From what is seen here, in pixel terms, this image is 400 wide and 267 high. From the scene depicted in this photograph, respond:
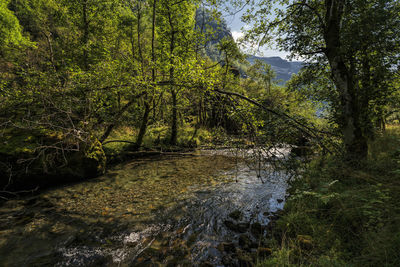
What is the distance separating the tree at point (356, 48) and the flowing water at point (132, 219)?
3912 mm

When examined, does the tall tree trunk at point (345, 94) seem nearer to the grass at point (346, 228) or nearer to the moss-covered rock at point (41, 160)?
the grass at point (346, 228)

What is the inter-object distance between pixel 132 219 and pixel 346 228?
5628 millimetres

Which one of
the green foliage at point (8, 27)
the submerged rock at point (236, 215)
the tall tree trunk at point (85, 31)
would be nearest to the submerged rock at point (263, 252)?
the submerged rock at point (236, 215)

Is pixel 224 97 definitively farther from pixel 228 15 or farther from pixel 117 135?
pixel 117 135

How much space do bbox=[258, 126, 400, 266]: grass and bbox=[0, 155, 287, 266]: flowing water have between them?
3.63 ft

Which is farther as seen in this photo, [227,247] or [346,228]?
[227,247]

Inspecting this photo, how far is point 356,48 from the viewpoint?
6.00m

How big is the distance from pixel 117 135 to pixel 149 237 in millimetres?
10507

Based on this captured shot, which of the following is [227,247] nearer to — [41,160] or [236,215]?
[236,215]

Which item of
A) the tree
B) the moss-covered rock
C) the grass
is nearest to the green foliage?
the moss-covered rock

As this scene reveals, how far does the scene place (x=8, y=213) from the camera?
16.5ft

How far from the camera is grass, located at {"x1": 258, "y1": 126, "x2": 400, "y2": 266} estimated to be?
8.10 feet

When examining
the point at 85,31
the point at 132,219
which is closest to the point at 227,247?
the point at 132,219

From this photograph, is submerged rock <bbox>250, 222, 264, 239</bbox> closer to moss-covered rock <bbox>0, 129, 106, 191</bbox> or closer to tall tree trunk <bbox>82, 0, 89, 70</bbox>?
moss-covered rock <bbox>0, 129, 106, 191</bbox>
